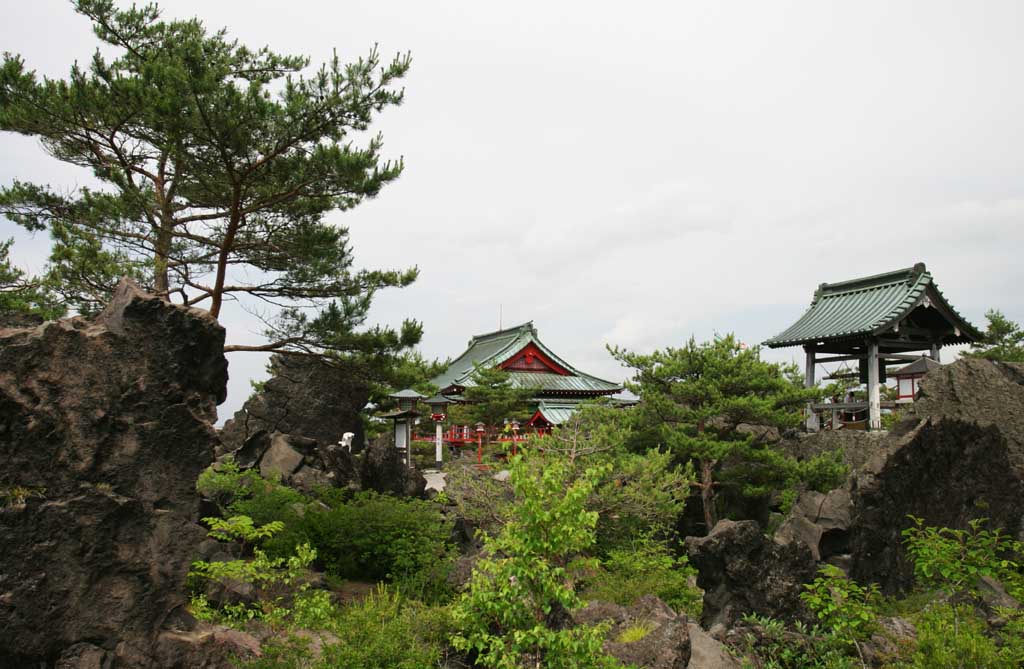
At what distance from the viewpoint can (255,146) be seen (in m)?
11.0

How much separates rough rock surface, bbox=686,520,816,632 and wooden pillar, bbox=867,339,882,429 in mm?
10235

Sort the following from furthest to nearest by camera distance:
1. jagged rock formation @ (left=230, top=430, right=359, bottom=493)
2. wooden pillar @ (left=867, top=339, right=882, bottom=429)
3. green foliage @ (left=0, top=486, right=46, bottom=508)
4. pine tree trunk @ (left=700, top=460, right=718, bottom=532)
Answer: wooden pillar @ (left=867, top=339, right=882, bottom=429) → pine tree trunk @ (left=700, top=460, right=718, bottom=532) → jagged rock formation @ (left=230, top=430, right=359, bottom=493) → green foliage @ (left=0, top=486, right=46, bottom=508)

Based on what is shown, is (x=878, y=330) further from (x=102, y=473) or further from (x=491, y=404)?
(x=102, y=473)

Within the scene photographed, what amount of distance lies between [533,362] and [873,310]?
14349mm

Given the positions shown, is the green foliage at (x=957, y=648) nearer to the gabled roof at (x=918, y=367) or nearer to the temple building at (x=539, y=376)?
the gabled roof at (x=918, y=367)

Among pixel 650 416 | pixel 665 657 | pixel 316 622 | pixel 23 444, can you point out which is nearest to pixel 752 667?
pixel 665 657

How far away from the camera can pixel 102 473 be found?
602 centimetres

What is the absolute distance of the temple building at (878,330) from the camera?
17781 millimetres

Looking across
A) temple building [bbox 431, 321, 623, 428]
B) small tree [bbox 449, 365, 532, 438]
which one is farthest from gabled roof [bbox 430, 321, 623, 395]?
small tree [bbox 449, 365, 532, 438]

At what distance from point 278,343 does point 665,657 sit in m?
8.61

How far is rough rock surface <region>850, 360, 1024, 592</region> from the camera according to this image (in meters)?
9.18

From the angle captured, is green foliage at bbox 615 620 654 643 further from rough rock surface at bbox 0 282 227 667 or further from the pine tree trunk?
the pine tree trunk

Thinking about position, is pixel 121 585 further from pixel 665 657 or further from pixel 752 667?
pixel 752 667

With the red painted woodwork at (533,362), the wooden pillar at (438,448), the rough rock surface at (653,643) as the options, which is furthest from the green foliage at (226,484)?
the red painted woodwork at (533,362)
